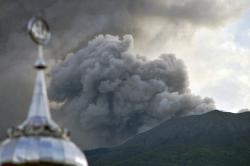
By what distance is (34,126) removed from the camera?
20.3m

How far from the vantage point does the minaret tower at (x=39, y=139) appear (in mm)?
19531

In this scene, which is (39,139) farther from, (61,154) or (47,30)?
(47,30)

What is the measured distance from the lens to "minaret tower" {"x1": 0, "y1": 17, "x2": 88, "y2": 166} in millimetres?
19531

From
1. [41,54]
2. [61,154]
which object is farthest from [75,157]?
[41,54]

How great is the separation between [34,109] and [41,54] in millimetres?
1442

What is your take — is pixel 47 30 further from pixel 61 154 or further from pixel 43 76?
pixel 61 154

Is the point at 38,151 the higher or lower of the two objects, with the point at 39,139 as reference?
lower

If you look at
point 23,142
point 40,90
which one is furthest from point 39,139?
point 40,90

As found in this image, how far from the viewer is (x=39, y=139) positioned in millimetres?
19828

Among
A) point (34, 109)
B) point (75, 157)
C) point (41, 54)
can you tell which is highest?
point (41, 54)

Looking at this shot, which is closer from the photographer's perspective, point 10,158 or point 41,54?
point 10,158

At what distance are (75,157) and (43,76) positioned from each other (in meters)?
2.61

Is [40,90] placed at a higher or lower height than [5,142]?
higher

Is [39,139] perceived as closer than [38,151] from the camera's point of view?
No
